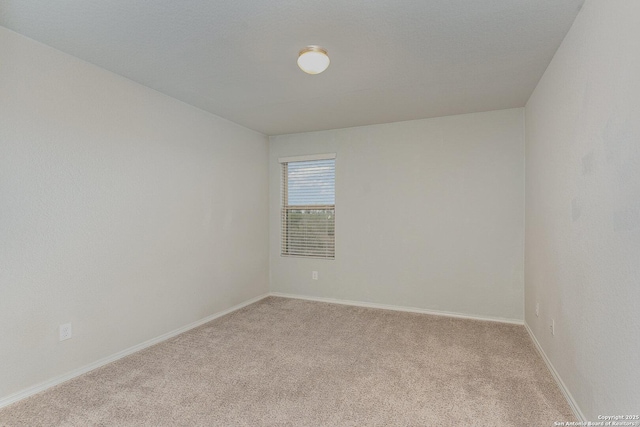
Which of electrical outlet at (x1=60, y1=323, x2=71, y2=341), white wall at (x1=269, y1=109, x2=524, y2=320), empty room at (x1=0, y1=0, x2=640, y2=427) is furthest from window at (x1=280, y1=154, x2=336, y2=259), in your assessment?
electrical outlet at (x1=60, y1=323, x2=71, y2=341)

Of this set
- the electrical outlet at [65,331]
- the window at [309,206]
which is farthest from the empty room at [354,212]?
the window at [309,206]

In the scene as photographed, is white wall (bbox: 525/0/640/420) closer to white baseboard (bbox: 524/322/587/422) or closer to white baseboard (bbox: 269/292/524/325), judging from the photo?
white baseboard (bbox: 524/322/587/422)

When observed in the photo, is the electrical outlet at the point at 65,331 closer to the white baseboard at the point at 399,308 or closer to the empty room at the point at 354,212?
the empty room at the point at 354,212

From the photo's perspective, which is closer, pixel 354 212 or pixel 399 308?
pixel 399 308

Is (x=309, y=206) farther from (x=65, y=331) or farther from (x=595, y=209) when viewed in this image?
(x=595, y=209)

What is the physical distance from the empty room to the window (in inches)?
16.4

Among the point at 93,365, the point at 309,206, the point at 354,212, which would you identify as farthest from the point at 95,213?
the point at 354,212

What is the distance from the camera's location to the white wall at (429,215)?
11.7ft

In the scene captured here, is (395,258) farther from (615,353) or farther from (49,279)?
(49,279)

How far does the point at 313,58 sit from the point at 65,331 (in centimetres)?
267

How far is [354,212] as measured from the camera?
4.28 meters

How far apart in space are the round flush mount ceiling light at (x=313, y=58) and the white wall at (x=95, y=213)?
1.63 m

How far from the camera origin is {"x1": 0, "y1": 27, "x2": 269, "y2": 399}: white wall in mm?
2084

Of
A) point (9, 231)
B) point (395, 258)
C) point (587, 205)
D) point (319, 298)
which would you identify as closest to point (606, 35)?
point (587, 205)
